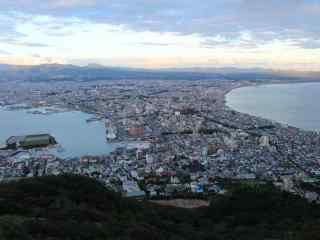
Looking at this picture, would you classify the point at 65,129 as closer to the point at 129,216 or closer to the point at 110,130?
the point at 110,130

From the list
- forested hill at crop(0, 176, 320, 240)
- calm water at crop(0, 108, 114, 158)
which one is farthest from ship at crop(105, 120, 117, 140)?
forested hill at crop(0, 176, 320, 240)

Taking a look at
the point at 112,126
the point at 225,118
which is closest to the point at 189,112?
the point at 225,118

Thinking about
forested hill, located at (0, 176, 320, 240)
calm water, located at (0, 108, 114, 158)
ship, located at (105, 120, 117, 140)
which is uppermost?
forested hill, located at (0, 176, 320, 240)

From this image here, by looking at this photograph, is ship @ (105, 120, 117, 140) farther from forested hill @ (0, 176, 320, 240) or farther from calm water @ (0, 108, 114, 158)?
forested hill @ (0, 176, 320, 240)

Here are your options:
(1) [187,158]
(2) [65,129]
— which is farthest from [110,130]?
→ (1) [187,158]

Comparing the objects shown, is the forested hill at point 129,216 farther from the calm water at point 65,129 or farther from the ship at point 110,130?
the ship at point 110,130

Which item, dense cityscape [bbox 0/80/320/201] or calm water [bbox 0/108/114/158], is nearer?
dense cityscape [bbox 0/80/320/201]

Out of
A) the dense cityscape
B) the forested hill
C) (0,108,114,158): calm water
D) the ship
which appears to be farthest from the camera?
the ship

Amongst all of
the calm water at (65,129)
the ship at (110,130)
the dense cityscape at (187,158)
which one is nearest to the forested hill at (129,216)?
the dense cityscape at (187,158)
